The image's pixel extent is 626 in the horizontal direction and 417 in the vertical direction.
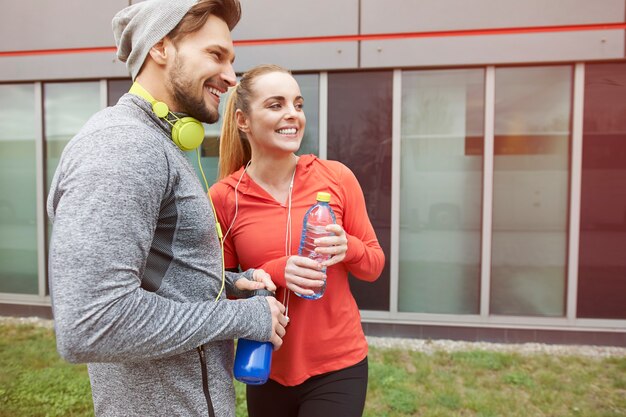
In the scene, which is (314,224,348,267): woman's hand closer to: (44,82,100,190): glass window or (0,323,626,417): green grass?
(0,323,626,417): green grass

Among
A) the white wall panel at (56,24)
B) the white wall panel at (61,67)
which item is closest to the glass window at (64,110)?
the white wall panel at (61,67)

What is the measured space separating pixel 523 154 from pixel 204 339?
546 centimetres

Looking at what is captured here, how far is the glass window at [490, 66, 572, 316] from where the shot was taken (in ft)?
18.3

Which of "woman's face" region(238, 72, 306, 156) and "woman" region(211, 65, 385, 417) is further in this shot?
"woman's face" region(238, 72, 306, 156)

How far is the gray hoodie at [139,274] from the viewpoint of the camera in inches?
39.4

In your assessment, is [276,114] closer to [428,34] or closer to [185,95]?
[185,95]

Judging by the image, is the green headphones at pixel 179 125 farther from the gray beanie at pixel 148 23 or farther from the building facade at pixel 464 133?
the building facade at pixel 464 133

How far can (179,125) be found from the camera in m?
1.36

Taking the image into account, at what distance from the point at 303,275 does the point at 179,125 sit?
0.72 m

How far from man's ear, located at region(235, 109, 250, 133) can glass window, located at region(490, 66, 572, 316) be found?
14.4ft

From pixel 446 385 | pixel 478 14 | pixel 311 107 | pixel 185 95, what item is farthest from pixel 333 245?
pixel 478 14

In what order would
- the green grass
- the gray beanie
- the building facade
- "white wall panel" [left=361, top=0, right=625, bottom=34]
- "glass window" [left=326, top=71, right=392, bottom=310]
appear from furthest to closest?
"glass window" [left=326, top=71, right=392, bottom=310], the building facade, "white wall panel" [left=361, top=0, right=625, bottom=34], the green grass, the gray beanie

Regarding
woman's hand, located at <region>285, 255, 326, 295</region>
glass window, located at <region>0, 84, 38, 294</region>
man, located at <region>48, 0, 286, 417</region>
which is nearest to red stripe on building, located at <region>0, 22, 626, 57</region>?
Answer: glass window, located at <region>0, 84, 38, 294</region>

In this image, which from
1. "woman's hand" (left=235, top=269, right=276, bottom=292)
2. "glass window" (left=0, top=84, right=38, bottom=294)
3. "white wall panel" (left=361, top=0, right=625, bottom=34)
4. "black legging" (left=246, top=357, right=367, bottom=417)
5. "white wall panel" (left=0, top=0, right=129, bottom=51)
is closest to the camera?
"woman's hand" (left=235, top=269, right=276, bottom=292)
